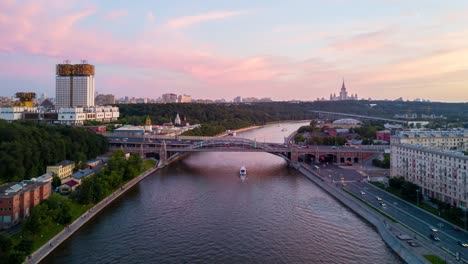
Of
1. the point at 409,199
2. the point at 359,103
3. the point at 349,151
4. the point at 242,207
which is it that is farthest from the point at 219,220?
the point at 359,103

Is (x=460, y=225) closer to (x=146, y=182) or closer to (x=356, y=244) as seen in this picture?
(x=356, y=244)

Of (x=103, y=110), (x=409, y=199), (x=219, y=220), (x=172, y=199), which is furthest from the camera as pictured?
(x=103, y=110)

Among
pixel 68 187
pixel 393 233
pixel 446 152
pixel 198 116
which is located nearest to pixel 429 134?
pixel 446 152

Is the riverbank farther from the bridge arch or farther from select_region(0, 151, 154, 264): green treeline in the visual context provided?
select_region(0, 151, 154, 264): green treeline

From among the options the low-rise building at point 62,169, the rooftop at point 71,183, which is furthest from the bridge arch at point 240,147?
the rooftop at point 71,183

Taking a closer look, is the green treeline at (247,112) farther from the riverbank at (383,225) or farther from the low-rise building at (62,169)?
the riverbank at (383,225)
